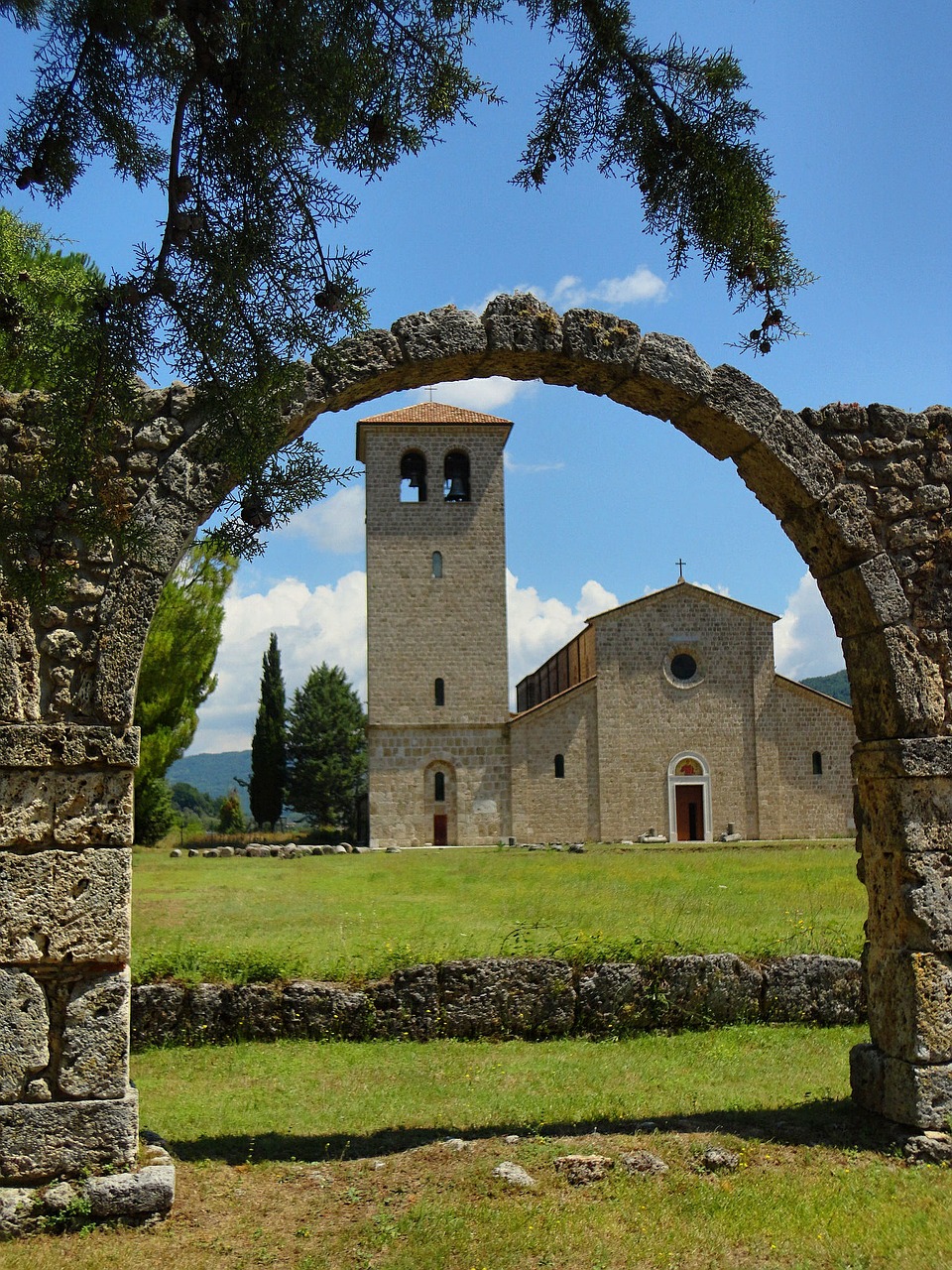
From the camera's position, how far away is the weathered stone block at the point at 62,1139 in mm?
4984

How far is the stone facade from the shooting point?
36.1m

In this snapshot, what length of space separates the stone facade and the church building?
5 cm

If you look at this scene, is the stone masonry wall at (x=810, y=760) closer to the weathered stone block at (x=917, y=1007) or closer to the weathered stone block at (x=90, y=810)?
the weathered stone block at (x=917, y=1007)

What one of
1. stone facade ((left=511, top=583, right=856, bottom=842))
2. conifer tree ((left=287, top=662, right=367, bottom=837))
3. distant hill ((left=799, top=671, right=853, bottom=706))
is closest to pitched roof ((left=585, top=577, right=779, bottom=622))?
stone facade ((left=511, top=583, right=856, bottom=842))

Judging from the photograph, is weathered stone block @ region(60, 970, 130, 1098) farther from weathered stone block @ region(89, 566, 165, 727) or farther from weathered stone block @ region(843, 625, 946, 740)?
weathered stone block @ region(843, 625, 946, 740)

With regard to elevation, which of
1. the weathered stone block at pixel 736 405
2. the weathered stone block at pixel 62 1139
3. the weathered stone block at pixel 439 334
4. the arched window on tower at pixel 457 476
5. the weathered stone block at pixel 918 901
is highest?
the arched window on tower at pixel 457 476

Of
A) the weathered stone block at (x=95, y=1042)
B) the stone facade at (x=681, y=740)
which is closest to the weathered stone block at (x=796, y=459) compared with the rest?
the weathered stone block at (x=95, y=1042)

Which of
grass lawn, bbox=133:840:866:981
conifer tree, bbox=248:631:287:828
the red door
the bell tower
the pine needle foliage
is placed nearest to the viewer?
the pine needle foliage

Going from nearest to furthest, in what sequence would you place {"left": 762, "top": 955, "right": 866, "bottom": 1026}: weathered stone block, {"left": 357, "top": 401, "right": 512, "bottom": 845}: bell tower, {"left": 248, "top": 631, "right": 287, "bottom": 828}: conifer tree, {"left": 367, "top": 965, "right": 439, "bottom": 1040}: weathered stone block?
{"left": 367, "top": 965, "right": 439, "bottom": 1040}: weathered stone block, {"left": 762, "top": 955, "right": 866, "bottom": 1026}: weathered stone block, {"left": 357, "top": 401, "right": 512, "bottom": 845}: bell tower, {"left": 248, "top": 631, "right": 287, "bottom": 828}: conifer tree

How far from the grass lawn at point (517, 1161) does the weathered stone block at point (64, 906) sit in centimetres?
123

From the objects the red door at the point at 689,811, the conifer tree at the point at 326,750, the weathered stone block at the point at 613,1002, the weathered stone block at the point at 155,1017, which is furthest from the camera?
the conifer tree at the point at 326,750

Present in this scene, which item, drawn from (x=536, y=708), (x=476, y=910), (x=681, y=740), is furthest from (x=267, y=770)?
(x=476, y=910)

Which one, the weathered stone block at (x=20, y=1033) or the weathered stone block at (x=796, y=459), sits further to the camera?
the weathered stone block at (x=796, y=459)

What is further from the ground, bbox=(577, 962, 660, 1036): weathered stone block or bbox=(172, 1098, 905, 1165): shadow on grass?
bbox=(577, 962, 660, 1036): weathered stone block
